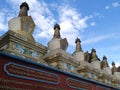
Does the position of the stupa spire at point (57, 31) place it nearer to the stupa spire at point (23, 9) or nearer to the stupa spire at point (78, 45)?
the stupa spire at point (78, 45)

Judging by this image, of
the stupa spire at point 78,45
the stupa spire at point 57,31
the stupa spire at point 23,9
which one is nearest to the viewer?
the stupa spire at point 23,9

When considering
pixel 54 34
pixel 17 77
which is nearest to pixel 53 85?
pixel 17 77

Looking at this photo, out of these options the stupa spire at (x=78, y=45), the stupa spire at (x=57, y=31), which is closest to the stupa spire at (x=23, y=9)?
the stupa spire at (x=57, y=31)

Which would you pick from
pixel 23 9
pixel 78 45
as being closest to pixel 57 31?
pixel 78 45

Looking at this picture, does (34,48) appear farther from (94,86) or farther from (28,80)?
(94,86)

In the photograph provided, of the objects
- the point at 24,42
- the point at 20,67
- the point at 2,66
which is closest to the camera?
the point at 2,66

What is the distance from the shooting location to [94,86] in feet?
48.8

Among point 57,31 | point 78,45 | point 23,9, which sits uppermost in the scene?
point 23,9

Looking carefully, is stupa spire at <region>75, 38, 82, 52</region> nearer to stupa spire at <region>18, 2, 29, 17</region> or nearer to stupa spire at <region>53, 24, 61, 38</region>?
stupa spire at <region>53, 24, 61, 38</region>

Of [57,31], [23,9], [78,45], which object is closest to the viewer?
[23,9]

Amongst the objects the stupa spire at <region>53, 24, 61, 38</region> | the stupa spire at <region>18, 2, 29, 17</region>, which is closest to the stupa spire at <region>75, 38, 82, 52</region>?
the stupa spire at <region>53, 24, 61, 38</region>

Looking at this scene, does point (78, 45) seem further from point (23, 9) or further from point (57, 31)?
point (23, 9)

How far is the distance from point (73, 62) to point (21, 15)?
20.5 ft

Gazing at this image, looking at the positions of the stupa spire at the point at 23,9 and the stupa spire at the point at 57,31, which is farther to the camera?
the stupa spire at the point at 57,31
